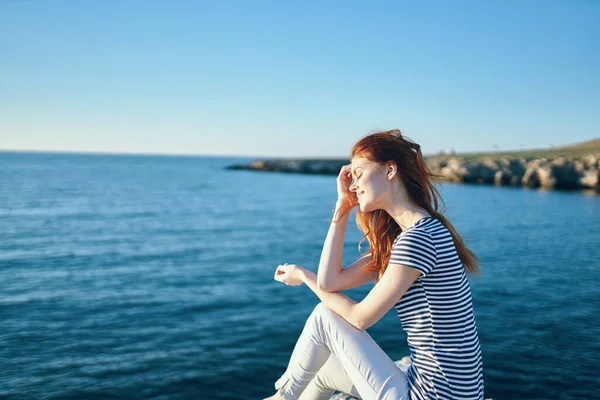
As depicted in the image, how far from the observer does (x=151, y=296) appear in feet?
33.6

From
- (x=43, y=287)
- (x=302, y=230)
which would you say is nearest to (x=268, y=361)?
(x=43, y=287)

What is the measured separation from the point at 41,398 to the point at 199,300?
4.28 meters

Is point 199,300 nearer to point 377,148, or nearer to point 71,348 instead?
point 71,348

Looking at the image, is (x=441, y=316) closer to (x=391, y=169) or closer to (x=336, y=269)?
(x=336, y=269)

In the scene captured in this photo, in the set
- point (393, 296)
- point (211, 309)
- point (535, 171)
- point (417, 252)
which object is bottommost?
point (211, 309)

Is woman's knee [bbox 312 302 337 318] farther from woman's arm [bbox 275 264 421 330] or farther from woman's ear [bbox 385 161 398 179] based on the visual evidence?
woman's ear [bbox 385 161 398 179]

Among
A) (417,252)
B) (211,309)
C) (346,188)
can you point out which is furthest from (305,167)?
(417,252)

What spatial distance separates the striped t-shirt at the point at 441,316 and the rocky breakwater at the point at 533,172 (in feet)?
128

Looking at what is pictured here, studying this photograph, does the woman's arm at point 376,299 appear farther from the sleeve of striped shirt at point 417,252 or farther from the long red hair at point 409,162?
the long red hair at point 409,162

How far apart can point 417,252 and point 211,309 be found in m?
7.35

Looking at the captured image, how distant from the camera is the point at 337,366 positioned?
327 centimetres

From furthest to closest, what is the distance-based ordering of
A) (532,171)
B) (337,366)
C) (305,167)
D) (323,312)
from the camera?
(305,167) → (532,171) → (337,366) → (323,312)

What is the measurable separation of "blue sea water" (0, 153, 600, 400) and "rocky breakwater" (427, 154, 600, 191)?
88.0 ft

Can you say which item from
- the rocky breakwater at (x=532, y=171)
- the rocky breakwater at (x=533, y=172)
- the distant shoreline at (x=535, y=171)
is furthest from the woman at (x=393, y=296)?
the distant shoreline at (x=535, y=171)
